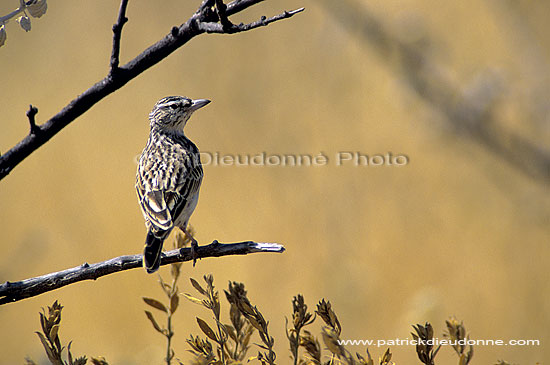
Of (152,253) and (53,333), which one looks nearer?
(53,333)

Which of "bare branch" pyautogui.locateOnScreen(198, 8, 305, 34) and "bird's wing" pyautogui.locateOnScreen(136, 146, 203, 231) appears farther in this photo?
"bird's wing" pyautogui.locateOnScreen(136, 146, 203, 231)

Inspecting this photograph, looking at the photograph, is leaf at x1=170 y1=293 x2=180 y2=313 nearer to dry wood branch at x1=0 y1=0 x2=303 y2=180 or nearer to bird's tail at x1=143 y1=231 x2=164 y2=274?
bird's tail at x1=143 y1=231 x2=164 y2=274

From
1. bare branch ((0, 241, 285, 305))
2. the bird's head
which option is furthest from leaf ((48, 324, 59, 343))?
the bird's head

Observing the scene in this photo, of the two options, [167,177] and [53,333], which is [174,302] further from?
[167,177]

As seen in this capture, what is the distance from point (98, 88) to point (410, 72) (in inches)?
103

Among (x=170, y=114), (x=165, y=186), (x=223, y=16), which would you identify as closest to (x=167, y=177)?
(x=165, y=186)

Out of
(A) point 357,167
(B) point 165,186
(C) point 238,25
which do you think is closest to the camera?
(C) point 238,25

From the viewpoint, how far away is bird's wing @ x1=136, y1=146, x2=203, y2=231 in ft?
7.68

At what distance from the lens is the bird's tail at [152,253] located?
5.52 ft

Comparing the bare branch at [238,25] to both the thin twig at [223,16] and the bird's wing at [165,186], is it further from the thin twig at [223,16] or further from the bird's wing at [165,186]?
the bird's wing at [165,186]

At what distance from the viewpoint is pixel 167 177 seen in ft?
8.57

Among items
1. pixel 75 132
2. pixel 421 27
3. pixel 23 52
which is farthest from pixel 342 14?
pixel 23 52

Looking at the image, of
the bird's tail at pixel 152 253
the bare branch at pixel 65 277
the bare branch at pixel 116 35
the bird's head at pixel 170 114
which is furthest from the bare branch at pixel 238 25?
the bird's head at pixel 170 114

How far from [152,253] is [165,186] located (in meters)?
0.71
